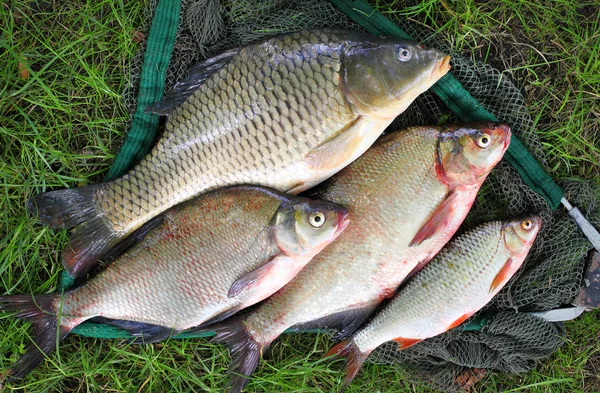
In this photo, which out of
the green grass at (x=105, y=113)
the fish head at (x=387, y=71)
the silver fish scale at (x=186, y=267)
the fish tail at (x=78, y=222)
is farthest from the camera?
the green grass at (x=105, y=113)

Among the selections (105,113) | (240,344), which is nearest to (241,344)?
(240,344)

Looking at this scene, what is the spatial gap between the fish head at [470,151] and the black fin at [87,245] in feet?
4.99

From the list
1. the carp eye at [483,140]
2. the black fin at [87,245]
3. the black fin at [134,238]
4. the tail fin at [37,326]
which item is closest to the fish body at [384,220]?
the carp eye at [483,140]

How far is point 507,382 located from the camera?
283 centimetres

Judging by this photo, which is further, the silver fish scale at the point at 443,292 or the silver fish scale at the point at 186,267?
the silver fish scale at the point at 443,292

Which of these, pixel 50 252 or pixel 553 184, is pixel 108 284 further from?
pixel 553 184

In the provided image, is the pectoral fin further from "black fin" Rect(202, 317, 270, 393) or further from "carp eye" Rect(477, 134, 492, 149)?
"black fin" Rect(202, 317, 270, 393)

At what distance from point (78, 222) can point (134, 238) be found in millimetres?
275

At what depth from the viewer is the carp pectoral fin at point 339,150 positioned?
7.54ft

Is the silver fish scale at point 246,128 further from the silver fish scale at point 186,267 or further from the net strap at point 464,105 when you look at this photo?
the net strap at point 464,105

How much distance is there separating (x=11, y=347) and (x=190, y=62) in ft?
5.25

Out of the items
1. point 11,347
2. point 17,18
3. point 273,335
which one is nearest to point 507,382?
point 273,335

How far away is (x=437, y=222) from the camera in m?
2.43

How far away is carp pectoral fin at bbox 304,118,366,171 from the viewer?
230cm
